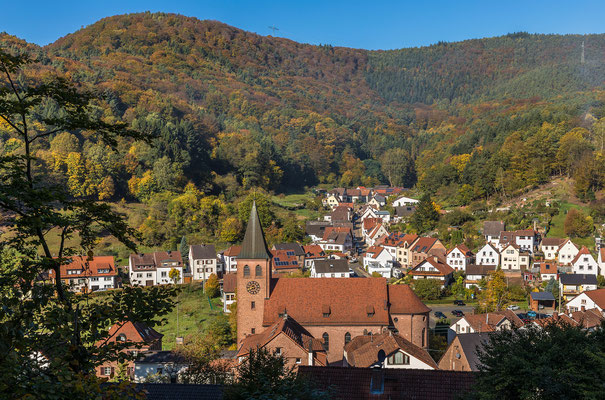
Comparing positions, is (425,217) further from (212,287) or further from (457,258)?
(212,287)

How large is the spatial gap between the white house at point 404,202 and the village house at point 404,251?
74.0 ft

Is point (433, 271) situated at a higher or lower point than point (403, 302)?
lower

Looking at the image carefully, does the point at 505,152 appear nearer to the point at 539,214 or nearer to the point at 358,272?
the point at 539,214

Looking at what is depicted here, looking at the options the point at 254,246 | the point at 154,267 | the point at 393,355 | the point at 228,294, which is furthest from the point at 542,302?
the point at 154,267

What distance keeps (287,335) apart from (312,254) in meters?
31.1

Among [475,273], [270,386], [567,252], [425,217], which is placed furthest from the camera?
[425,217]

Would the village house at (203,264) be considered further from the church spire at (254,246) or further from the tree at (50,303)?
the tree at (50,303)

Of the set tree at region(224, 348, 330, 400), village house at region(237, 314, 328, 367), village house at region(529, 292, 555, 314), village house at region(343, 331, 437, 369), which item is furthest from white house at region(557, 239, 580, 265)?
tree at region(224, 348, 330, 400)

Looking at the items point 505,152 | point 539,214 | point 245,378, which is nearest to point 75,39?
point 505,152

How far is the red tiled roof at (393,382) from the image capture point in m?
15.4

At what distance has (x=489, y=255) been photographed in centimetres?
4878

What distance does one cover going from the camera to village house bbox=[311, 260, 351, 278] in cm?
4516

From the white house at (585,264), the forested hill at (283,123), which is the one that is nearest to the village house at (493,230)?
the white house at (585,264)

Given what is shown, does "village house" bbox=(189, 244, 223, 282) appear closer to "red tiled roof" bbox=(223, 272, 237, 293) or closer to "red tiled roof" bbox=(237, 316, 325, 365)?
"red tiled roof" bbox=(223, 272, 237, 293)
